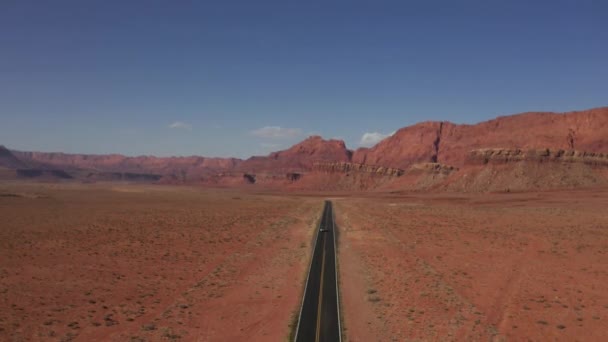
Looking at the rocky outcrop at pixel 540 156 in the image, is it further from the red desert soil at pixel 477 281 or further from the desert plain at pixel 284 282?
the desert plain at pixel 284 282

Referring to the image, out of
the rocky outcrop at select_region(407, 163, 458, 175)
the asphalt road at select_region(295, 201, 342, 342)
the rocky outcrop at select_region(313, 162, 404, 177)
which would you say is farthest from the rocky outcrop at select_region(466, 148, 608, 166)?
the asphalt road at select_region(295, 201, 342, 342)

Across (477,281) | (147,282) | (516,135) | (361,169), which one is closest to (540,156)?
(516,135)

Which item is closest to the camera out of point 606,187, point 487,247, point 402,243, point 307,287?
point 307,287

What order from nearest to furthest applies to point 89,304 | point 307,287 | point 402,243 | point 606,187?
point 89,304
point 307,287
point 402,243
point 606,187

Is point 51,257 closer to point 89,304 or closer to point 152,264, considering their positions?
point 152,264

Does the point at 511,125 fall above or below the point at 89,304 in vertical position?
above

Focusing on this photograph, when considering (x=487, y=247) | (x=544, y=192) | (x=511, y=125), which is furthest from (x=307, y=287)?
(x=511, y=125)
